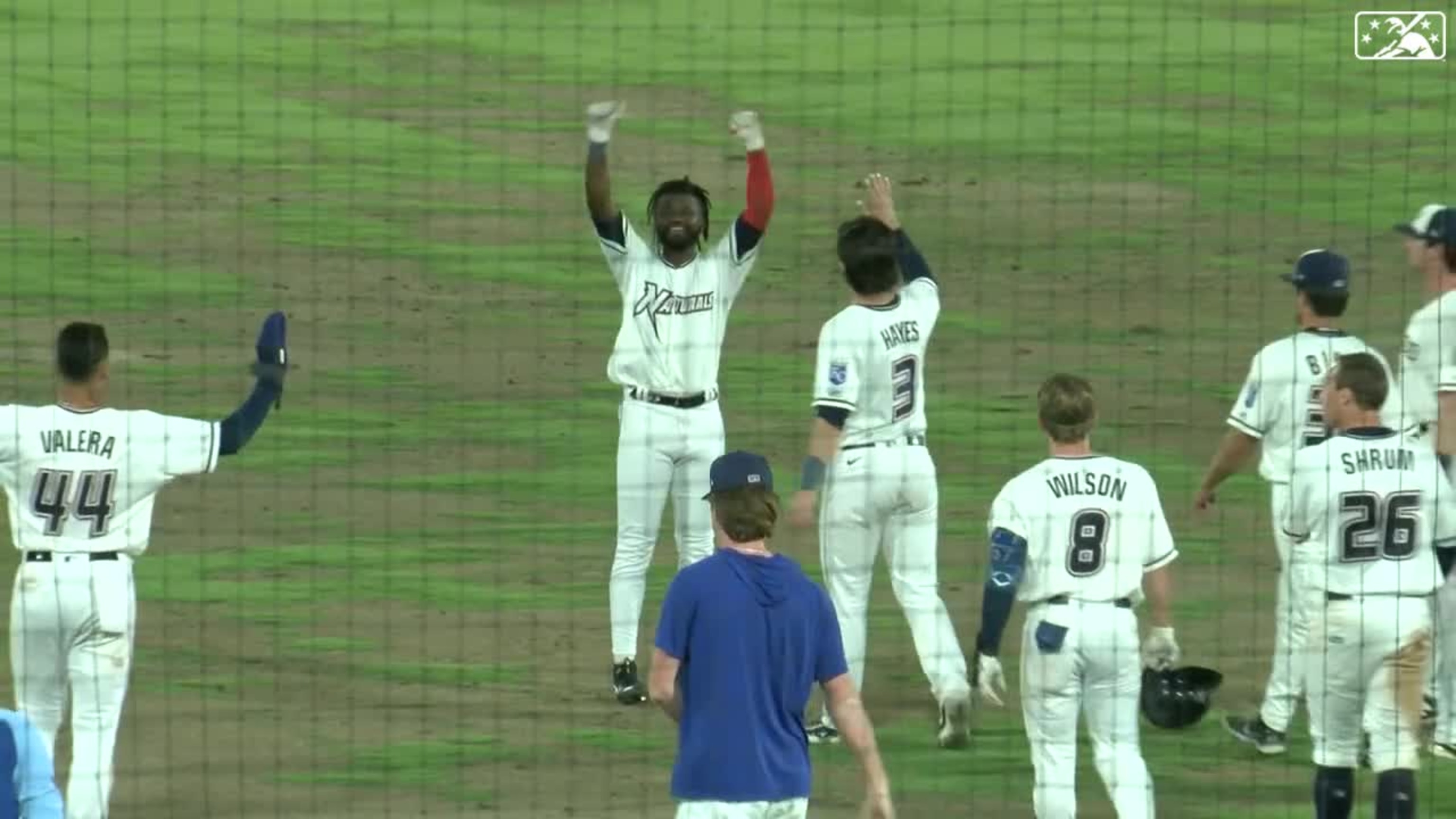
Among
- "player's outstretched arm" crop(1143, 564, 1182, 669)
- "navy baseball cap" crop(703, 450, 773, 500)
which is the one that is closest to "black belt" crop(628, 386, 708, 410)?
"player's outstretched arm" crop(1143, 564, 1182, 669)

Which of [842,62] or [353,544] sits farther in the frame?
[842,62]

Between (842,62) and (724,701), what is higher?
(842,62)

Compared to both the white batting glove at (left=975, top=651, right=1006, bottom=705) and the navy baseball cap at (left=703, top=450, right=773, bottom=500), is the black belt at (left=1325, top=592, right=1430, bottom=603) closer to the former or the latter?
the white batting glove at (left=975, top=651, right=1006, bottom=705)

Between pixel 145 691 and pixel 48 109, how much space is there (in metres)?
12.4

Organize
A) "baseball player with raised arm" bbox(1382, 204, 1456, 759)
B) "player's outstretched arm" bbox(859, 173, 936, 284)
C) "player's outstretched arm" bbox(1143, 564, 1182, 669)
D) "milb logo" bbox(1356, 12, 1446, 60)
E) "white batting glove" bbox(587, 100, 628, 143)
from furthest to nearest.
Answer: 1. "milb logo" bbox(1356, 12, 1446, 60)
2. "white batting glove" bbox(587, 100, 628, 143)
3. "player's outstretched arm" bbox(859, 173, 936, 284)
4. "baseball player with raised arm" bbox(1382, 204, 1456, 759)
5. "player's outstretched arm" bbox(1143, 564, 1182, 669)

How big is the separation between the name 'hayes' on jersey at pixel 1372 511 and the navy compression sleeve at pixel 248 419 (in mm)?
2955

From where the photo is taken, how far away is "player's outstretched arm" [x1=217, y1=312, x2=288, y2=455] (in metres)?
8.28

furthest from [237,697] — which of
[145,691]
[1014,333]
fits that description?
[1014,333]

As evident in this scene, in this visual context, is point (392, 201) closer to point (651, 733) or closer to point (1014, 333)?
point (1014, 333)

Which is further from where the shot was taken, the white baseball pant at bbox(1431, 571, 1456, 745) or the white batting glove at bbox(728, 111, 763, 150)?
the white batting glove at bbox(728, 111, 763, 150)

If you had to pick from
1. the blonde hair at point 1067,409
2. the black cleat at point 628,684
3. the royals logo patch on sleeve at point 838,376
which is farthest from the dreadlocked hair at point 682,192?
the blonde hair at point 1067,409

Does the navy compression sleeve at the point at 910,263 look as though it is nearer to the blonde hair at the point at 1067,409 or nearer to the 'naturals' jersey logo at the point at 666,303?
the 'naturals' jersey logo at the point at 666,303

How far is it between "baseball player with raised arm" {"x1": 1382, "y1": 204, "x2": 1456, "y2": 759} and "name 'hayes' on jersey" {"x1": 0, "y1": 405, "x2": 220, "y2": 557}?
151 inches

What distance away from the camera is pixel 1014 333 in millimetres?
17094
